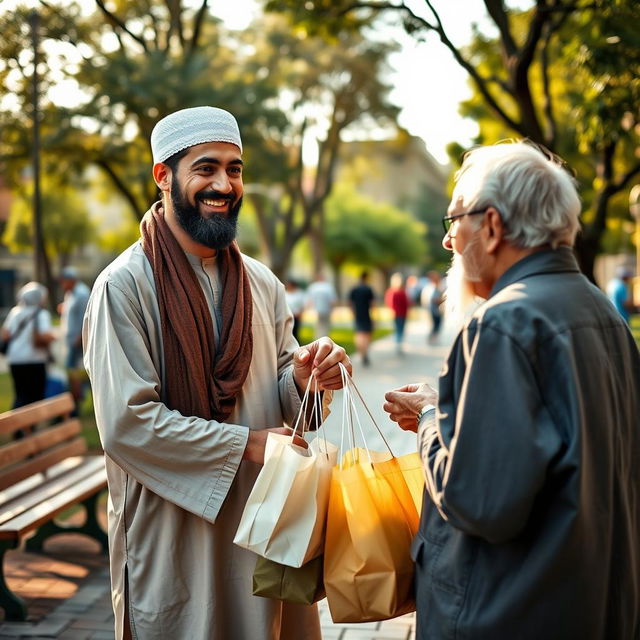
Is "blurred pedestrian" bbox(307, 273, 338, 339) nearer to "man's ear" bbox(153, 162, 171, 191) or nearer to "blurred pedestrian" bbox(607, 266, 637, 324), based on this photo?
"blurred pedestrian" bbox(607, 266, 637, 324)

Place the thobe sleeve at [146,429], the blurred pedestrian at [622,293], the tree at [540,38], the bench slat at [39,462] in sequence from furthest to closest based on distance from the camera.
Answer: the blurred pedestrian at [622,293]
the tree at [540,38]
the bench slat at [39,462]
the thobe sleeve at [146,429]

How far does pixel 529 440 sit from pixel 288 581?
907 millimetres

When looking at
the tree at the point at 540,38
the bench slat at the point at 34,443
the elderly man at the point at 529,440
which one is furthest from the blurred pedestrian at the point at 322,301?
the elderly man at the point at 529,440

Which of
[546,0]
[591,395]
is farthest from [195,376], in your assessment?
[546,0]

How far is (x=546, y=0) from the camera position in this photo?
861 cm

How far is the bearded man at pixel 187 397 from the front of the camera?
2523 millimetres

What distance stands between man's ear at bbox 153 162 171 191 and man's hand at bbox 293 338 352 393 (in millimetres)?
715

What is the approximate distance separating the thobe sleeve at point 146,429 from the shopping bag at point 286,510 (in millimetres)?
263

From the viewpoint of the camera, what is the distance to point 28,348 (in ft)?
30.5

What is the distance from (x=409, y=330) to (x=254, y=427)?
89.0ft

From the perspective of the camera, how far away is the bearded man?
2.52m

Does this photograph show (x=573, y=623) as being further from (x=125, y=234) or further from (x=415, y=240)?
(x=415, y=240)

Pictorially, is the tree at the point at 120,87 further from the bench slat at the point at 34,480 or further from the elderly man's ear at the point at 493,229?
the elderly man's ear at the point at 493,229

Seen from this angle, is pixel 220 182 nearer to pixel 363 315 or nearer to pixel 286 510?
pixel 286 510
